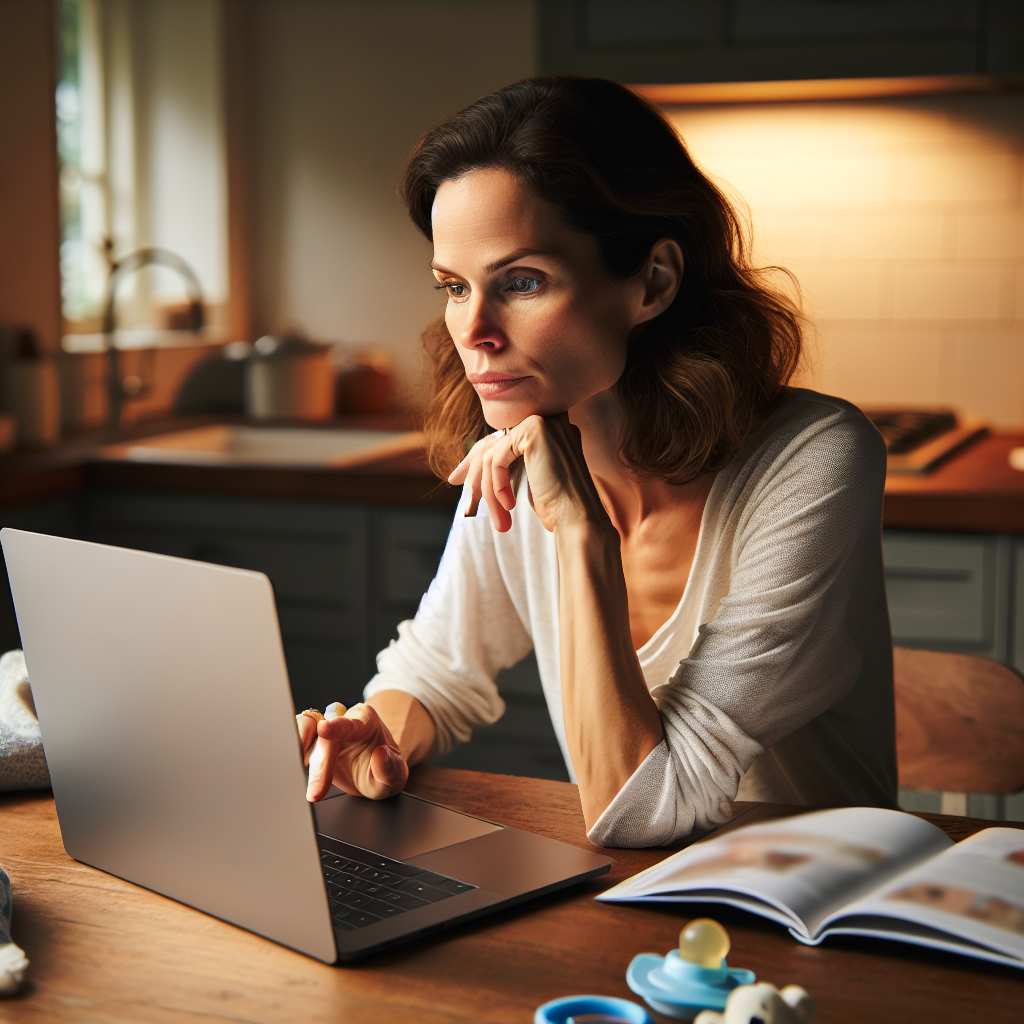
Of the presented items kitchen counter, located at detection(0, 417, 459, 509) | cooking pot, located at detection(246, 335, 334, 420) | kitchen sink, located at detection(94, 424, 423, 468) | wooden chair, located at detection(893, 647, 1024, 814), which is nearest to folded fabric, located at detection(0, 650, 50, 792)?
wooden chair, located at detection(893, 647, 1024, 814)

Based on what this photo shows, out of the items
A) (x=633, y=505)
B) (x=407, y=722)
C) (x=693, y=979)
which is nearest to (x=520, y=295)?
(x=633, y=505)

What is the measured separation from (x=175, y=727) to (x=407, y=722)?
0.45m

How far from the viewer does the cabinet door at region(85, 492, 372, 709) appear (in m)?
2.54

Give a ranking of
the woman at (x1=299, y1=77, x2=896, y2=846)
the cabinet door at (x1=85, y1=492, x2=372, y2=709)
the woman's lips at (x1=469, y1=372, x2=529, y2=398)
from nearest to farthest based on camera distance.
→ the woman at (x1=299, y1=77, x2=896, y2=846), the woman's lips at (x1=469, y1=372, x2=529, y2=398), the cabinet door at (x1=85, y1=492, x2=372, y2=709)

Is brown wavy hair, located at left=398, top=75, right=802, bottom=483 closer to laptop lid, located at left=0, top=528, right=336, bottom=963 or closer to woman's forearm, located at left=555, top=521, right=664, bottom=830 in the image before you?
woman's forearm, located at left=555, top=521, right=664, bottom=830

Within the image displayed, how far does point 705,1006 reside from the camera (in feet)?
2.27

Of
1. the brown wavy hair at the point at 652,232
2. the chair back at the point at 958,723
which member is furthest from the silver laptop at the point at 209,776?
the chair back at the point at 958,723

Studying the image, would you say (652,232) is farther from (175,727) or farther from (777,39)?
(777,39)

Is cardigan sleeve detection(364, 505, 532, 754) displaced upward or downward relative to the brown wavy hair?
downward

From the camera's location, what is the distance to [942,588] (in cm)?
220

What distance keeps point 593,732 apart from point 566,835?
86 mm

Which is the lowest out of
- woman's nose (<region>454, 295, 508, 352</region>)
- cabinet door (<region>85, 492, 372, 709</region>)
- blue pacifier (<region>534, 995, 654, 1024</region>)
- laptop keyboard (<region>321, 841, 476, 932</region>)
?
cabinet door (<region>85, 492, 372, 709</region>)

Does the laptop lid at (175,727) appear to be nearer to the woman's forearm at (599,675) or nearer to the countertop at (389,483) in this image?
the woman's forearm at (599,675)

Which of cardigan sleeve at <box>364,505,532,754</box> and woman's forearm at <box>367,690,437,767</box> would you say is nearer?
woman's forearm at <box>367,690,437,767</box>
